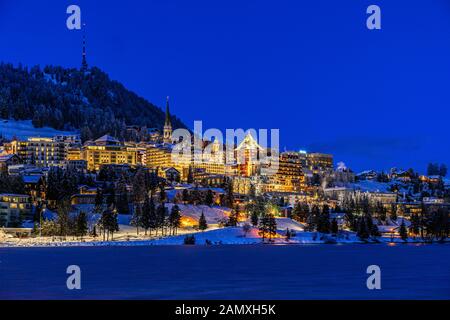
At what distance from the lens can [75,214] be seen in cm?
9581

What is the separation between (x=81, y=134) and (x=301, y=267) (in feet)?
499

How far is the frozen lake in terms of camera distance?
34.8 m

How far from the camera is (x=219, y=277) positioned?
43750mm

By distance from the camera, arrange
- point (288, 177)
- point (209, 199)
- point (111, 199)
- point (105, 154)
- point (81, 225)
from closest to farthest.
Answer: point (81, 225) → point (111, 199) → point (209, 199) → point (105, 154) → point (288, 177)

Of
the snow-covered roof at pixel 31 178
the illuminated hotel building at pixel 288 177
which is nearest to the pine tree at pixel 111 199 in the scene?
the snow-covered roof at pixel 31 178

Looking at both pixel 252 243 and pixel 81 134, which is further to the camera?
pixel 81 134

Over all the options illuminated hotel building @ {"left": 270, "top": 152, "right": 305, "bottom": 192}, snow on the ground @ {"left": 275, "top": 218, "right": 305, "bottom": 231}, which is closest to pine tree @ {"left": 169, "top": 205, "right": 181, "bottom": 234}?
snow on the ground @ {"left": 275, "top": 218, "right": 305, "bottom": 231}

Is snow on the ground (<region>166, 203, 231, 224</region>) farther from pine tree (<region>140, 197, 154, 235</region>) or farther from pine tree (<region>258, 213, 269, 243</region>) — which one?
pine tree (<region>140, 197, 154, 235</region>)

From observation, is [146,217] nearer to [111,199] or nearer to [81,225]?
[81,225]

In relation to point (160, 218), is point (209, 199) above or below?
above

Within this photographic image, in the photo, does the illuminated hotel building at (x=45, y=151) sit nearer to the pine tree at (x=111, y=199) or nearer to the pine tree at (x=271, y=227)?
the pine tree at (x=111, y=199)

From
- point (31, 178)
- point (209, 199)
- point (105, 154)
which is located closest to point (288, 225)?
point (209, 199)
